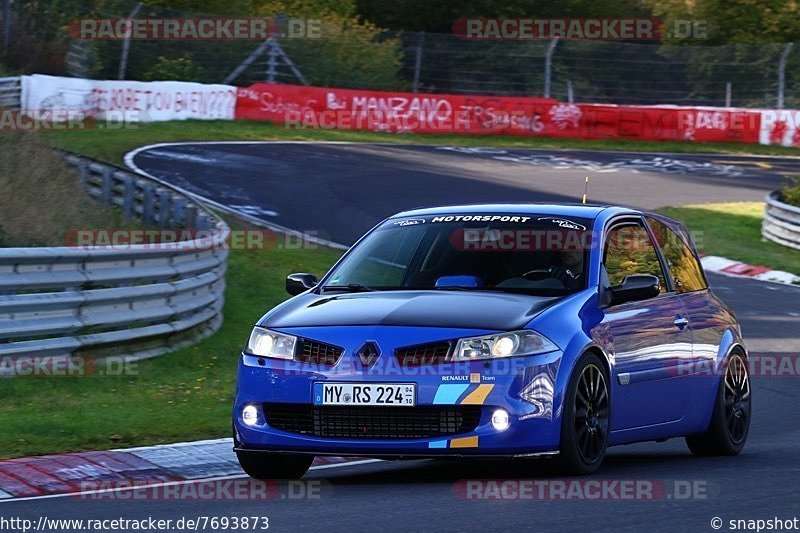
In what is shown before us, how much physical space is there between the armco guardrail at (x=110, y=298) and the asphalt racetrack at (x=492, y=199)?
3.52 m

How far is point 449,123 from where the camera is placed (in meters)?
40.9

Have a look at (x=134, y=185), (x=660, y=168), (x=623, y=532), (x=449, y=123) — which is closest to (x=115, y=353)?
(x=623, y=532)

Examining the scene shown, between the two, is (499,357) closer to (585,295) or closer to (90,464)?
(585,295)

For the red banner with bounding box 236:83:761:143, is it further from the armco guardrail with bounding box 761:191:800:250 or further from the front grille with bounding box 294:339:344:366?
the front grille with bounding box 294:339:344:366

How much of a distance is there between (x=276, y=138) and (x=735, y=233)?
13390 mm

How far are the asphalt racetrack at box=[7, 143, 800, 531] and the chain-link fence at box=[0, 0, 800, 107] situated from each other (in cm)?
304

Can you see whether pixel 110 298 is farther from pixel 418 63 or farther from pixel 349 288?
pixel 418 63

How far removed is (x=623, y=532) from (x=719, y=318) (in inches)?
146

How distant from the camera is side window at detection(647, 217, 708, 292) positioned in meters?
9.39

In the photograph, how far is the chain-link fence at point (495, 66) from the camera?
40719 millimetres
